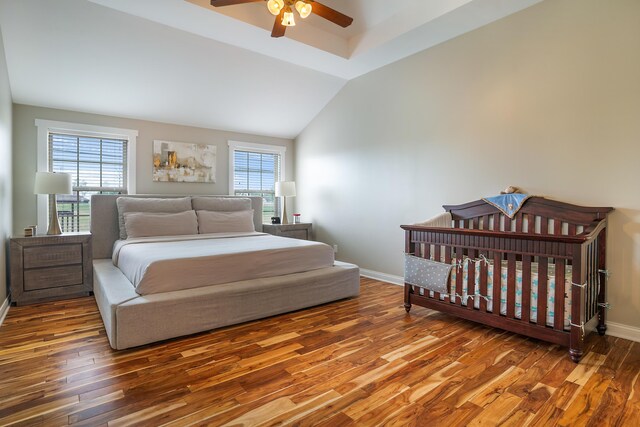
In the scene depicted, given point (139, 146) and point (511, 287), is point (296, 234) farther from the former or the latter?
point (511, 287)

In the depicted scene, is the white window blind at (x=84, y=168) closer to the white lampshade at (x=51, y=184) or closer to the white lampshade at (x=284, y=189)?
the white lampshade at (x=51, y=184)

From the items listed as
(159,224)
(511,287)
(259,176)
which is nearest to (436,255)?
(511,287)

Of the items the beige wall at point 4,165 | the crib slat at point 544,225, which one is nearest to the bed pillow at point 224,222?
the beige wall at point 4,165

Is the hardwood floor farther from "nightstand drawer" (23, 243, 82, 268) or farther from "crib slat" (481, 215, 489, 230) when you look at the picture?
"crib slat" (481, 215, 489, 230)

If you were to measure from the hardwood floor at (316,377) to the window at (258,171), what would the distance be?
3.11 m

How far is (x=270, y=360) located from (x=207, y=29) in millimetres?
3106

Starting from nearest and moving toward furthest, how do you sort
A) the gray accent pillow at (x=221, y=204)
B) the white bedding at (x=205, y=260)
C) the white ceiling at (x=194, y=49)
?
the white bedding at (x=205, y=260) < the white ceiling at (x=194, y=49) < the gray accent pillow at (x=221, y=204)

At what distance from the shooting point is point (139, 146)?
4617mm

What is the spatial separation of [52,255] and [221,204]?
1.96 meters

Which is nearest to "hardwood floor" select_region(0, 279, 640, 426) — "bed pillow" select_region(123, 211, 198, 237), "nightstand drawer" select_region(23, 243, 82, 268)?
"nightstand drawer" select_region(23, 243, 82, 268)

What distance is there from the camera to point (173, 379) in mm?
2002

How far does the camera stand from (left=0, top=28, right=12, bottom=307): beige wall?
10.0ft

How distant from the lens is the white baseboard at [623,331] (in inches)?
101

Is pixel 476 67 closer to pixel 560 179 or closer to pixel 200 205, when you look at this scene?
pixel 560 179
